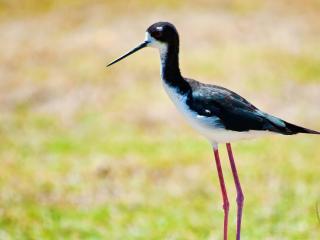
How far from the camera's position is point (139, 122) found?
1586 cm

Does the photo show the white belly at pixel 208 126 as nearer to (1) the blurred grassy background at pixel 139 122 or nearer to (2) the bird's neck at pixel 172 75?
(2) the bird's neck at pixel 172 75

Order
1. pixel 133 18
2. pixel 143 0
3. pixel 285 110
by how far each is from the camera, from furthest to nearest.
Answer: pixel 143 0
pixel 133 18
pixel 285 110

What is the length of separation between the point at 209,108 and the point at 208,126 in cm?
14

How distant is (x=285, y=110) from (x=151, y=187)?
5.65 m

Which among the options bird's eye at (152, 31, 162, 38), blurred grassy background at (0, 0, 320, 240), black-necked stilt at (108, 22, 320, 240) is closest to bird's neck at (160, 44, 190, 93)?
black-necked stilt at (108, 22, 320, 240)

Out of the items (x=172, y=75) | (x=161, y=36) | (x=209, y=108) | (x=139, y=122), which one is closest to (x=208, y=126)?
(x=209, y=108)

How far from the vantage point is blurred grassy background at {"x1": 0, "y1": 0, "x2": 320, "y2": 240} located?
33.1 ft

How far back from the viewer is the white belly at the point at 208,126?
16.9 ft

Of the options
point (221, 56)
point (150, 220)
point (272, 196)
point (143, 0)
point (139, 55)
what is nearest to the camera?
point (150, 220)

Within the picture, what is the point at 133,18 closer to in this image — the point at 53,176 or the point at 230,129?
the point at 53,176

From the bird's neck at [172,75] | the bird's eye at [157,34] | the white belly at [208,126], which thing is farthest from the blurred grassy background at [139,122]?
the bird's eye at [157,34]

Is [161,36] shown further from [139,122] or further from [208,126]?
[139,122]

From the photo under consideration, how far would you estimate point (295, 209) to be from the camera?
33.6ft

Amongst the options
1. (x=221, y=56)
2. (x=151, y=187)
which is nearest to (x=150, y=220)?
(x=151, y=187)
